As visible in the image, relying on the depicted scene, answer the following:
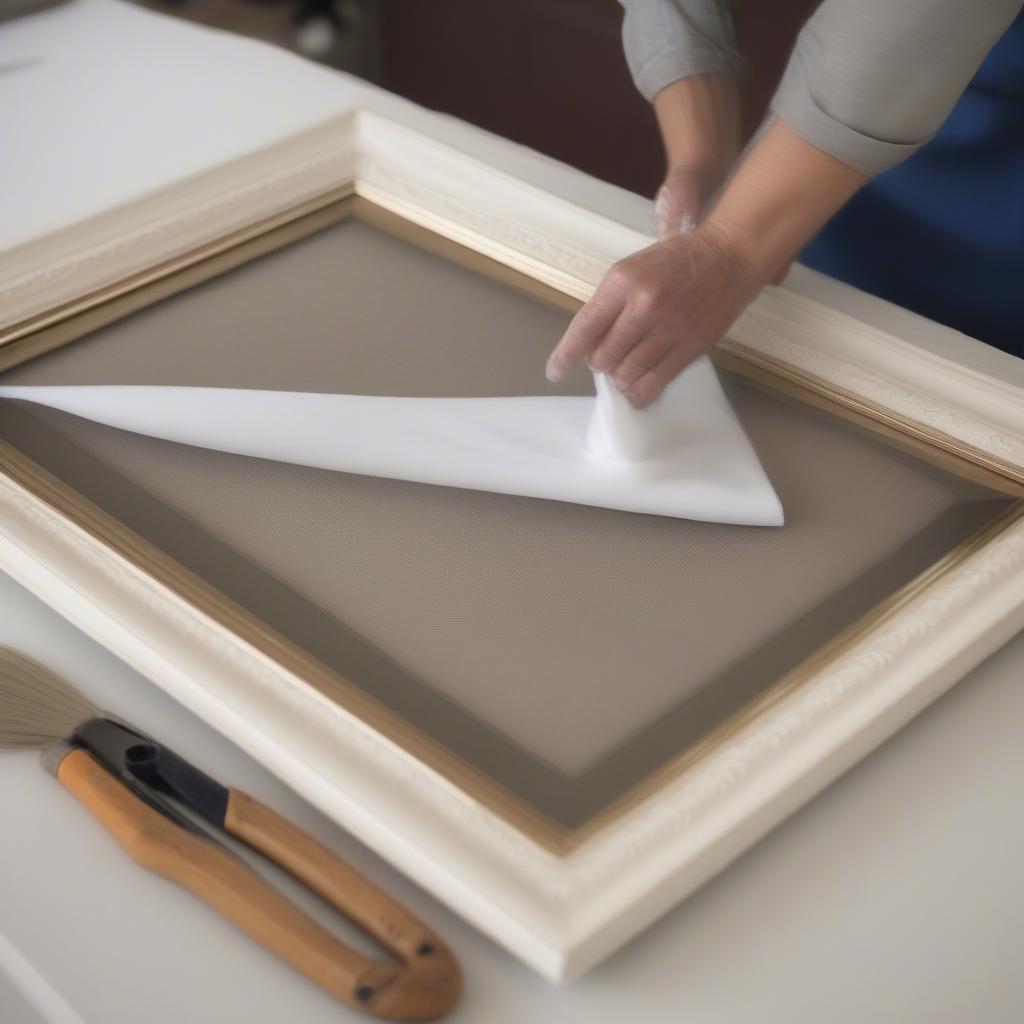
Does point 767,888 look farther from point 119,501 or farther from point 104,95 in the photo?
point 104,95

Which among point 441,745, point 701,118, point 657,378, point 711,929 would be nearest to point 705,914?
point 711,929

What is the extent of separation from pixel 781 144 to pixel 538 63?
1436 mm

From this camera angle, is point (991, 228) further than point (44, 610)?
Yes

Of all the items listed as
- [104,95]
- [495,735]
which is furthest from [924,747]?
[104,95]

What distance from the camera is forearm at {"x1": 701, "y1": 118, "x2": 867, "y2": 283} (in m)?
0.68

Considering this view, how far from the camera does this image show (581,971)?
0.46 m

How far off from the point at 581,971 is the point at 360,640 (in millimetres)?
184

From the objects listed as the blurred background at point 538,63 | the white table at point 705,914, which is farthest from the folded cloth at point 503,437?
the blurred background at point 538,63

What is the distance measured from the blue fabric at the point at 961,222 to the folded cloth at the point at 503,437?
32cm

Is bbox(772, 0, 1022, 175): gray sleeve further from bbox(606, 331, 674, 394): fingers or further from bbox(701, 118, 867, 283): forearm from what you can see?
bbox(606, 331, 674, 394): fingers

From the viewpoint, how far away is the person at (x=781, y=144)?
2.09 ft

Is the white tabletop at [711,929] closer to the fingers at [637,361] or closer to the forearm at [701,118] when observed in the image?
the fingers at [637,361]

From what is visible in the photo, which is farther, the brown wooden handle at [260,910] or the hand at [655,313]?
the hand at [655,313]

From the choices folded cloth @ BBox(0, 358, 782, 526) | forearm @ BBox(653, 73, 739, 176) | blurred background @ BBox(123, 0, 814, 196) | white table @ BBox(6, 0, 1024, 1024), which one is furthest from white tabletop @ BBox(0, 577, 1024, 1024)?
blurred background @ BBox(123, 0, 814, 196)
